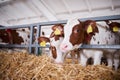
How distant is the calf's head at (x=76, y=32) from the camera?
103 inches

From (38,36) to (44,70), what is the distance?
0.93 m

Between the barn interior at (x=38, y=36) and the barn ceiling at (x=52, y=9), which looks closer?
the barn interior at (x=38, y=36)

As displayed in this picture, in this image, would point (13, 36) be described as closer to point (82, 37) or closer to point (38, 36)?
point (38, 36)

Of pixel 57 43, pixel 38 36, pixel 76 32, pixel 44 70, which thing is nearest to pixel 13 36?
pixel 38 36

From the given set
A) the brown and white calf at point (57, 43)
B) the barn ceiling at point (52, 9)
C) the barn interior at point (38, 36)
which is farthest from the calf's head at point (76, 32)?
the barn ceiling at point (52, 9)

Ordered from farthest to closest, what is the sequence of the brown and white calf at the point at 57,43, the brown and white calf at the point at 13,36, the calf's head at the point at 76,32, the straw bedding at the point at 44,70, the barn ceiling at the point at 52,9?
1. the barn ceiling at the point at 52,9
2. the brown and white calf at the point at 13,36
3. the brown and white calf at the point at 57,43
4. the calf's head at the point at 76,32
5. the straw bedding at the point at 44,70

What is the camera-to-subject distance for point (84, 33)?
9.23 feet

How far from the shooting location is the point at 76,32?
8.81ft

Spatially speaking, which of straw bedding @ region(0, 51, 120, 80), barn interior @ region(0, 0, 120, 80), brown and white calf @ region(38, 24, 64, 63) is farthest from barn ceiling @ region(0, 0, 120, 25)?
straw bedding @ region(0, 51, 120, 80)

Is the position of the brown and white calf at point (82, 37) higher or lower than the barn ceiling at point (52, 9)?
lower

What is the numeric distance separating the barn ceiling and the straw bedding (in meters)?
3.92

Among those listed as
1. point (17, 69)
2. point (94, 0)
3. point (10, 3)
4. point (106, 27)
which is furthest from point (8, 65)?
point (10, 3)

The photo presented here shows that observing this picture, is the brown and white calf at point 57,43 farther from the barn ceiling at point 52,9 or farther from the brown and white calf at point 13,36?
the barn ceiling at point 52,9

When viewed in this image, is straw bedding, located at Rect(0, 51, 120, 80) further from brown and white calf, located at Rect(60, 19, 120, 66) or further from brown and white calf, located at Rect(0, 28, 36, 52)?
brown and white calf, located at Rect(0, 28, 36, 52)
